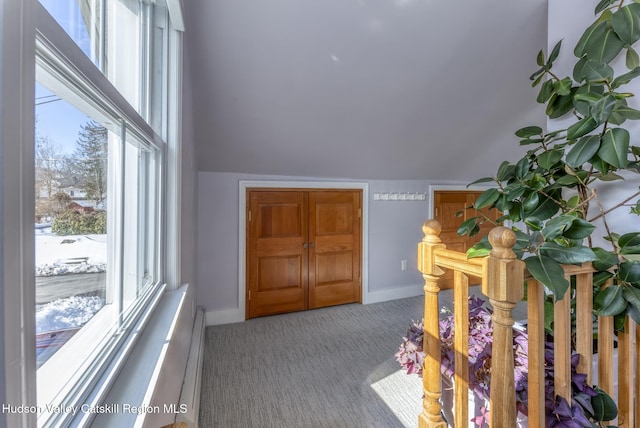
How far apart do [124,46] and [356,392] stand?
2.27 meters

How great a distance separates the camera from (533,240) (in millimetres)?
1035

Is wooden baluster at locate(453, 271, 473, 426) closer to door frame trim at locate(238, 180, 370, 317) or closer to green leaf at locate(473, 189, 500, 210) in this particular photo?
green leaf at locate(473, 189, 500, 210)

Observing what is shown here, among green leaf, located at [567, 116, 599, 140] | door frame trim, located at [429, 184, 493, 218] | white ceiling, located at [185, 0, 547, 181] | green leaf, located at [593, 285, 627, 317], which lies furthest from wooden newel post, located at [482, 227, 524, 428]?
door frame trim, located at [429, 184, 493, 218]

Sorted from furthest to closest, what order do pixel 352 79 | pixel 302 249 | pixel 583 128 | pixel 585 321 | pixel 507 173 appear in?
pixel 302 249
pixel 352 79
pixel 507 173
pixel 583 128
pixel 585 321

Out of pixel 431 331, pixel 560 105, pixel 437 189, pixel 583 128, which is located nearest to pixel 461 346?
pixel 431 331

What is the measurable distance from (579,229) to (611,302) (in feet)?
1.11

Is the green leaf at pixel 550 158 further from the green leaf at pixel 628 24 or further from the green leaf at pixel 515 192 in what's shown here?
the green leaf at pixel 628 24

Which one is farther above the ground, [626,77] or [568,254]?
[626,77]

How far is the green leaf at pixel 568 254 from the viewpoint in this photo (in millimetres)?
805

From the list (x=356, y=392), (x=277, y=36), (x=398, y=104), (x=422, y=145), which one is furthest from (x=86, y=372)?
(x=422, y=145)

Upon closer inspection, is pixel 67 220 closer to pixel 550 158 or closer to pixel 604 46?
pixel 550 158

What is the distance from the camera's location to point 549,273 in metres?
0.77

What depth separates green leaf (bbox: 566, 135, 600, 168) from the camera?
1.05m

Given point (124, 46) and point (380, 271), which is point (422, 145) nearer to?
point (380, 271)
